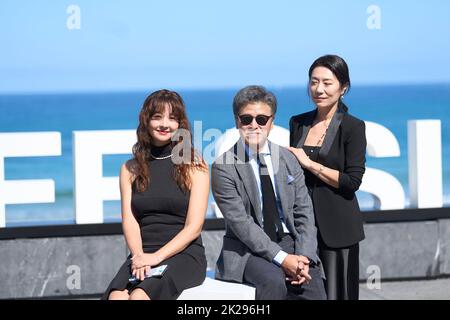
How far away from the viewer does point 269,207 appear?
511 centimetres

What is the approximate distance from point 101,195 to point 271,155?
10.9 ft

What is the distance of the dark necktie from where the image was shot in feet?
16.8

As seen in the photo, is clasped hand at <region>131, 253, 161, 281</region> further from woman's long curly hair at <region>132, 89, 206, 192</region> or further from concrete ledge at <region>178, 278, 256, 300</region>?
woman's long curly hair at <region>132, 89, 206, 192</region>

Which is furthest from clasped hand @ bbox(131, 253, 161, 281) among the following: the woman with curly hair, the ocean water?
the ocean water

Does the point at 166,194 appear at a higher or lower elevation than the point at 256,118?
lower

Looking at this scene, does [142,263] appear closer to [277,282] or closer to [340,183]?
[277,282]

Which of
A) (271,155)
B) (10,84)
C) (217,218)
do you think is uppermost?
(10,84)

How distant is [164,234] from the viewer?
16.9 feet

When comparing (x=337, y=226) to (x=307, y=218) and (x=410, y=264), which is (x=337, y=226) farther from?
(x=410, y=264)

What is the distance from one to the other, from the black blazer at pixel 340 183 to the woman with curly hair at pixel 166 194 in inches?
26.6

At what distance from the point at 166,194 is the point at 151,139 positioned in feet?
1.10

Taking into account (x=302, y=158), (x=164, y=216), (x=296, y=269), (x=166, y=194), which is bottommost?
(x=296, y=269)

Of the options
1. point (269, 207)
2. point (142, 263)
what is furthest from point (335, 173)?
point (142, 263)
